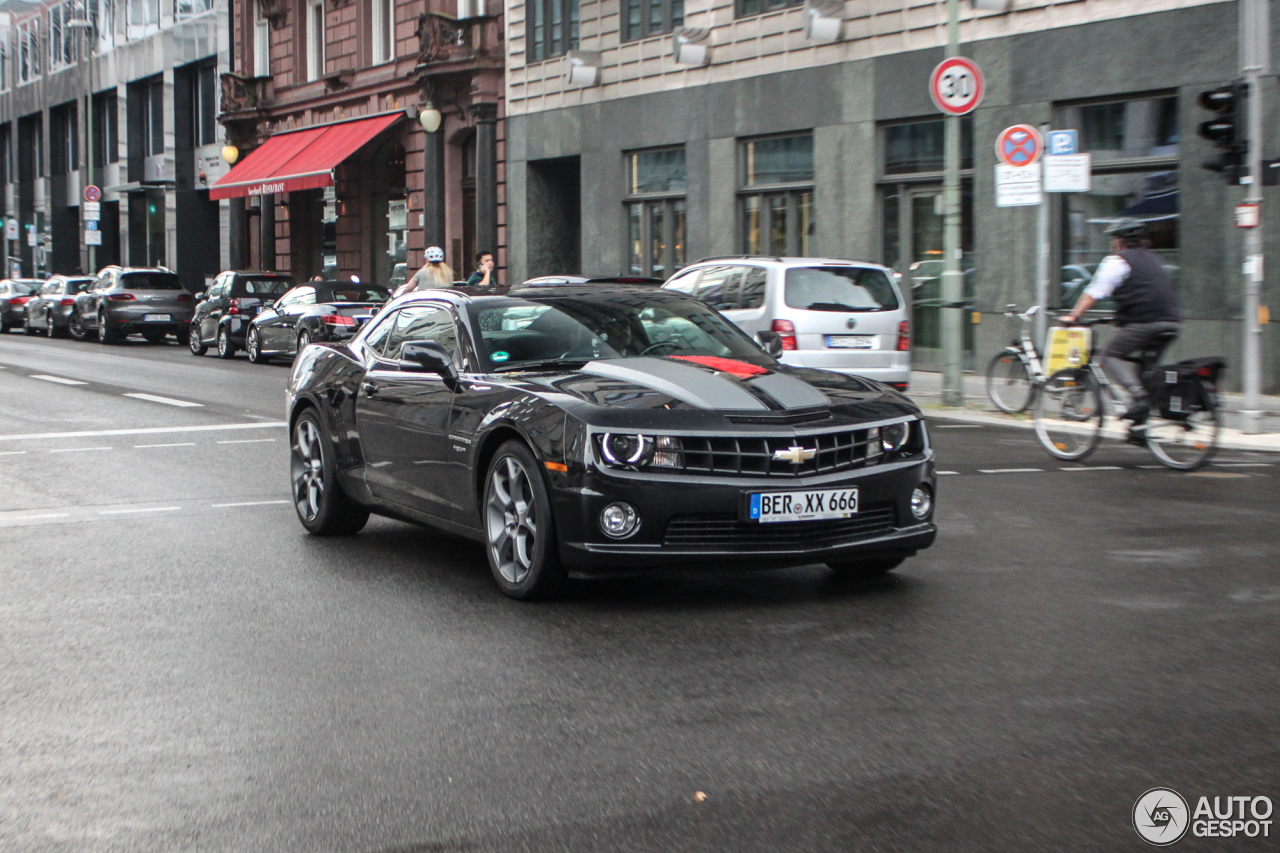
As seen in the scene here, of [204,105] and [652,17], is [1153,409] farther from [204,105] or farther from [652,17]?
[204,105]

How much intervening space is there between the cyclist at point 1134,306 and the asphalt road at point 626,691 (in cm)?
260

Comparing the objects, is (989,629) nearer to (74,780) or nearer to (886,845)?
(886,845)

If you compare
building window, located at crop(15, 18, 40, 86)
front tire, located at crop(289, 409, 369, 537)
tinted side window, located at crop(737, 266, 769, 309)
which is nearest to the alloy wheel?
front tire, located at crop(289, 409, 369, 537)

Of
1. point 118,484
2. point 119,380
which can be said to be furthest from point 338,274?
point 118,484

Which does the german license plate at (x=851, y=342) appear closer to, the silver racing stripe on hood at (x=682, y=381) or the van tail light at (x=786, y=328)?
the van tail light at (x=786, y=328)

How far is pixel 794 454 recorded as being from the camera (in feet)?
21.8

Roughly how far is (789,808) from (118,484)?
831 cm

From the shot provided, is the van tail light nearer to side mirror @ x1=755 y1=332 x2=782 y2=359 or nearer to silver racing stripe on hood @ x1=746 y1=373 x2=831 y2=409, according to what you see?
side mirror @ x1=755 y1=332 x2=782 y2=359

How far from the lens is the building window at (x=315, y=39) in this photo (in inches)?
1655

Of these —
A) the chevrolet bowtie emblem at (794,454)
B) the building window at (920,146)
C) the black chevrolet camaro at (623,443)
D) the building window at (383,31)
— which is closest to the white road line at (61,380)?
the building window at (920,146)

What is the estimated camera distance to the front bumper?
21.4 feet

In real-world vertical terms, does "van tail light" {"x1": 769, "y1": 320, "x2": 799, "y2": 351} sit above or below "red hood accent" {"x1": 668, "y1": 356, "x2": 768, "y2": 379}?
above

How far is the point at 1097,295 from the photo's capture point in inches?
484

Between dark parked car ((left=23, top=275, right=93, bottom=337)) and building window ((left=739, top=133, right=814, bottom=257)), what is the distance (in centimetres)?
2045
